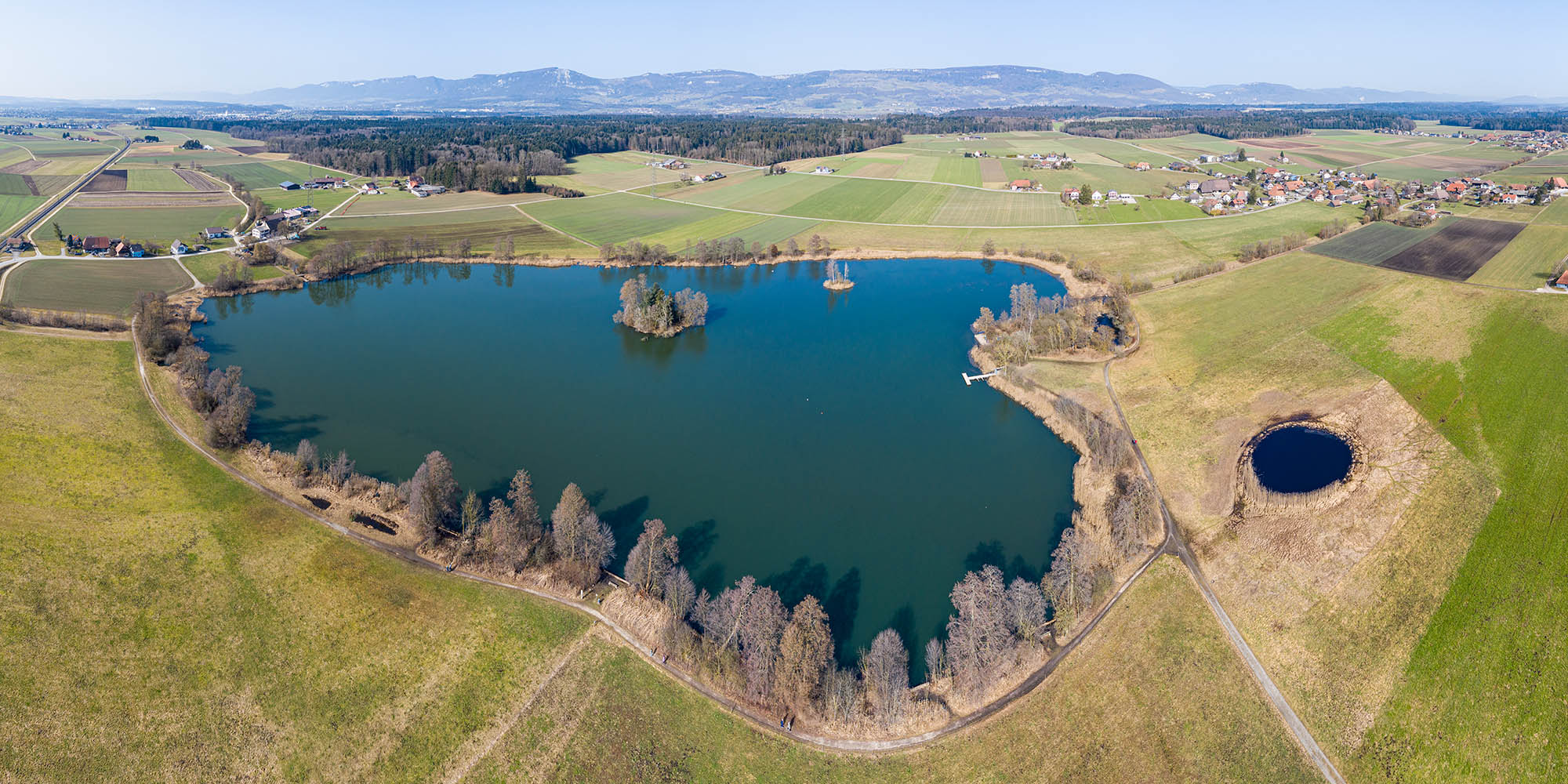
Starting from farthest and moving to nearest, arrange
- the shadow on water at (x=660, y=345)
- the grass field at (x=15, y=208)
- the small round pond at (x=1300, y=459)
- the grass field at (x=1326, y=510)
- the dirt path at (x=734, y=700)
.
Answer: the grass field at (x=15, y=208)
the shadow on water at (x=660, y=345)
the small round pond at (x=1300, y=459)
the grass field at (x=1326, y=510)
the dirt path at (x=734, y=700)

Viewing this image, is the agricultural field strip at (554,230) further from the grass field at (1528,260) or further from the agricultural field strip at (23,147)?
the agricultural field strip at (23,147)

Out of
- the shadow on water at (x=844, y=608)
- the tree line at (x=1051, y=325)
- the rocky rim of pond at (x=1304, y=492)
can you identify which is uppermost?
the tree line at (x=1051, y=325)

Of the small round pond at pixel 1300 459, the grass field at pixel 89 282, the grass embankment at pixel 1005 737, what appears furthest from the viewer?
the grass field at pixel 89 282

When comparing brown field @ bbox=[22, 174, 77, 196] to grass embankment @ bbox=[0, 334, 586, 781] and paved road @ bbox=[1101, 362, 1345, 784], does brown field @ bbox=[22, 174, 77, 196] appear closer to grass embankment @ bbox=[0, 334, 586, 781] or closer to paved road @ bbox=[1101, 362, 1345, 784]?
grass embankment @ bbox=[0, 334, 586, 781]

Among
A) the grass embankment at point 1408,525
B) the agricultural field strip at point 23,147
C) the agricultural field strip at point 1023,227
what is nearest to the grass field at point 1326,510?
the grass embankment at point 1408,525

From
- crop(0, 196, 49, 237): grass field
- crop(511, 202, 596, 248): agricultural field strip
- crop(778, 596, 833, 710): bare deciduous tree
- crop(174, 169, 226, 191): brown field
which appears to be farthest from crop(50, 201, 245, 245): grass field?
crop(778, 596, 833, 710): bare deciduous tree

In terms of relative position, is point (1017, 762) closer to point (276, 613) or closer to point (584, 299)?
point (276, 613)

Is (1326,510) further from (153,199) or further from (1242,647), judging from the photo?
(153,199)
